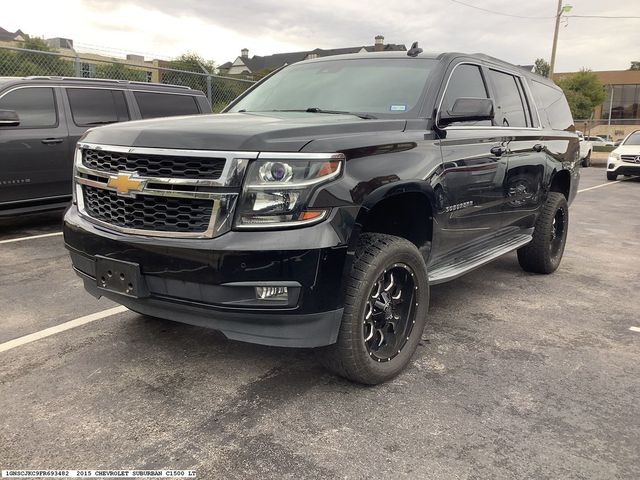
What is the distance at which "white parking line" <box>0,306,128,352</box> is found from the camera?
140 inches

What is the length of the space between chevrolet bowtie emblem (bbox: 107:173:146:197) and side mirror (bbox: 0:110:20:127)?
442 cm

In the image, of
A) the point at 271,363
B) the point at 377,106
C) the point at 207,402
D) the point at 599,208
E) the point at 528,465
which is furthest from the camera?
the point at 599,208

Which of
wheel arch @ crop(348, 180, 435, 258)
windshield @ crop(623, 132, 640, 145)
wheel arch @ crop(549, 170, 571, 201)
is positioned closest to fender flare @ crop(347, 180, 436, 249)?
wheel arch @ crop(348, 180, 435, 258)

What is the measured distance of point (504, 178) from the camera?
4.36 meters

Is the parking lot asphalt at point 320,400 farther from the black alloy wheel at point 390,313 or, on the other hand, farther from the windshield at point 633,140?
the windshield at point 633,140

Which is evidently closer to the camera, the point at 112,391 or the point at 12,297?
the point at 112,391

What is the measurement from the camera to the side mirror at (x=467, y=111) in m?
3.44

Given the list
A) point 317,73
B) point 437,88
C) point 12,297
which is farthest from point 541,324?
point 12,297

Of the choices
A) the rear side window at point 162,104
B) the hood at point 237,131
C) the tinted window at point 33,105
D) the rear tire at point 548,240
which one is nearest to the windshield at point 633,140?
the rear tire at point 548,240

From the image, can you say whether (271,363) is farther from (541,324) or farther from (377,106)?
(541,324)

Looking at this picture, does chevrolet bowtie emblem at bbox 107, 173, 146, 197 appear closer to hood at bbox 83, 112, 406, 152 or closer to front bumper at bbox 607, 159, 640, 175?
hood at bbox 83, 112, 406, 152

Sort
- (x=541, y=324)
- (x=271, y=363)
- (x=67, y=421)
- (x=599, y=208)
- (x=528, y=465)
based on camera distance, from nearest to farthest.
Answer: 1. (x=528, y=465)
2. (x=67, y=421)
3. (x=271, y=363)
4. (x=541, y=324)
5. (x=599, y=208)

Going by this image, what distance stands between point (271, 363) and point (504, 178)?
7.74ft

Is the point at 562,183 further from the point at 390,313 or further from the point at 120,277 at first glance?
the point at 120,277
